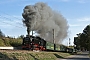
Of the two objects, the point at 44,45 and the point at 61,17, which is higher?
the point at 61,17

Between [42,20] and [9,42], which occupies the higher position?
[42,20]

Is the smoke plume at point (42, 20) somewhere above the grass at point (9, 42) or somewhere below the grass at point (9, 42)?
above

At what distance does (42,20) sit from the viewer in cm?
5250

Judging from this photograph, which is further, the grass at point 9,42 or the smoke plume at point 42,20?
the grass at point 9,42

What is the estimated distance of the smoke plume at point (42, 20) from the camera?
150 feet

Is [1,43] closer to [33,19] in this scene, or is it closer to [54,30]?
[33,19]

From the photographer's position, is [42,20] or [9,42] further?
[9,42]

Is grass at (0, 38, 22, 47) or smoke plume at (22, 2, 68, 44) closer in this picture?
smoke plume at (22, 2, 68, 44)

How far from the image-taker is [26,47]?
4222 cm

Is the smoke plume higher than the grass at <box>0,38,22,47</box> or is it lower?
higher

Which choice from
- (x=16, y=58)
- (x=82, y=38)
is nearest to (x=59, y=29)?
(x=82, y=38)

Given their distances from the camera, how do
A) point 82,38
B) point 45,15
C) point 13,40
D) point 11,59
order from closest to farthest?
point 11,59 < point 45,15 < point 13,40 < point 82,38

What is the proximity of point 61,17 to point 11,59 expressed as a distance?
2160 inches

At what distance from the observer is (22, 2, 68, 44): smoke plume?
4562 centimetres
